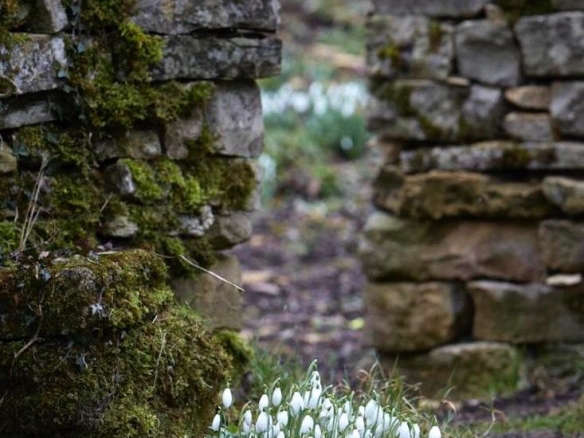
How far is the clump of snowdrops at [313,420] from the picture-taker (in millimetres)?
2570

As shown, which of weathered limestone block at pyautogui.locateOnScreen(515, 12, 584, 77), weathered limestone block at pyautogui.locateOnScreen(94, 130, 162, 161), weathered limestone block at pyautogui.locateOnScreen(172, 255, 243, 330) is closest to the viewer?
weathered limestone block at pyautogui.locateOnScreen(94, 130, 162, 161)

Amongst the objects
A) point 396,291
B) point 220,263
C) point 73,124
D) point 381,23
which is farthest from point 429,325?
point 73,124

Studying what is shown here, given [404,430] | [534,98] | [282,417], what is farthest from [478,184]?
[282,417]

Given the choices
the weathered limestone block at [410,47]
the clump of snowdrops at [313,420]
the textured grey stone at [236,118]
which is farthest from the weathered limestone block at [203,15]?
the weathered limestone block at [410,47]

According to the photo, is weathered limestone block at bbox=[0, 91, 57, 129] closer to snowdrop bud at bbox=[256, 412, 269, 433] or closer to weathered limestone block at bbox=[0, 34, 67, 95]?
weathered limestone block at bbox=[0, 34, 67, 95]

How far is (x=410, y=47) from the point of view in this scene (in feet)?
15.6

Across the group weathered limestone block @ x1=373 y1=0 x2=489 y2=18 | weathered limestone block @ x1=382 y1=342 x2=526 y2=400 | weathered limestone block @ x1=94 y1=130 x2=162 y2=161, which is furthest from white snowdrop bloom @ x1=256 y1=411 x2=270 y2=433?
weathered limestone block @ x1=373 y1=0 x2=489 y2=18

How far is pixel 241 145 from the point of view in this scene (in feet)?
10.8

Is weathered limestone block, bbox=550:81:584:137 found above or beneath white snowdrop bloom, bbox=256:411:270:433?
above

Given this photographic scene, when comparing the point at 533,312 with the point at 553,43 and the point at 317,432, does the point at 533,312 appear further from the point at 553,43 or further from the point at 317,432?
the point at 317,432

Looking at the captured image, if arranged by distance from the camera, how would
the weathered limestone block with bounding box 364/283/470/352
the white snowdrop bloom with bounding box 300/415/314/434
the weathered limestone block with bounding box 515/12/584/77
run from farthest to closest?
the weathered limestone block with bounding box 364/283/470/352, the weathered limestone block with bounding box 515/12/584/77, the white snowdrop bloom with bounding box 300/415/314/434

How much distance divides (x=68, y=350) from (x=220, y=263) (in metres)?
0.89

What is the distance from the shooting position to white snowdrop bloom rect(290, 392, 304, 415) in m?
2.58

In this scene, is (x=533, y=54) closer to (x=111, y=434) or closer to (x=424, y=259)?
(x=424, y=259)
